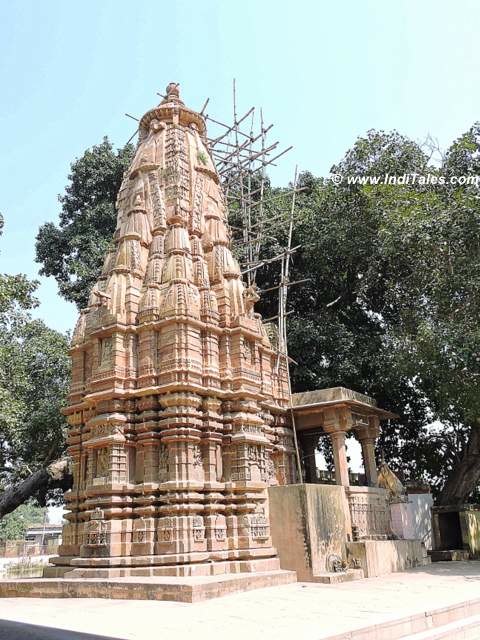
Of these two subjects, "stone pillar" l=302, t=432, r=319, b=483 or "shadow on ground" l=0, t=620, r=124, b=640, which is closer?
"shadow on ground" l=0, t=620, r=124, b=640

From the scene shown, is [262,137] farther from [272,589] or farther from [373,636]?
[373,636]

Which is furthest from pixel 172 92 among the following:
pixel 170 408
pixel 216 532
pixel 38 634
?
pixel 38 634

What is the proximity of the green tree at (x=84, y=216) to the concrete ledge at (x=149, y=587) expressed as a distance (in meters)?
14.5

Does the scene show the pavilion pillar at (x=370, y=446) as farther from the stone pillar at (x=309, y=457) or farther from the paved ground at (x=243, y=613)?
the paved ground at (x=243, y=613)

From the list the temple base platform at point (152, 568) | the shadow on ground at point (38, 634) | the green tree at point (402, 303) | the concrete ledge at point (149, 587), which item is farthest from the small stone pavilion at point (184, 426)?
the shadow on ground at point (38, 634)

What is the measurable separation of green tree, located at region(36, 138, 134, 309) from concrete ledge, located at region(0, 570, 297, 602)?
47.5 ft

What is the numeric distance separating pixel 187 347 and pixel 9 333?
38.8ft

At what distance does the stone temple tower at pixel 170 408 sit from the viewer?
10.6 meters

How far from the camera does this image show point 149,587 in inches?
338


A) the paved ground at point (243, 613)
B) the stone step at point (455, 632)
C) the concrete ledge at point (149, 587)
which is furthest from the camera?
the concrete ledge at point (149, 587)

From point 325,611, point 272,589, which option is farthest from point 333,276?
point 325,611

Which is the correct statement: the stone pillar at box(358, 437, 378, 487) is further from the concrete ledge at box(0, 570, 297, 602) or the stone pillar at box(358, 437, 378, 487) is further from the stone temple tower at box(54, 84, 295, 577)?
the concrete ledge at box(0, 570, 297, 602)

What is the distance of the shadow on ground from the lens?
5500mm

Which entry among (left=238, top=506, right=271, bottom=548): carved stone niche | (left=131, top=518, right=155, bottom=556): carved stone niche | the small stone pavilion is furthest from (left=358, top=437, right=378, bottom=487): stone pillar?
(left=131, top=518, right=155, bottom=556): carved stone niche
